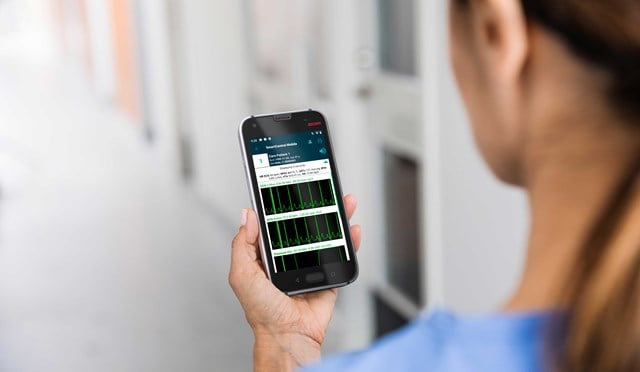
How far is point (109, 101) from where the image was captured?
8359 mm

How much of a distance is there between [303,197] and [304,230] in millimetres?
29

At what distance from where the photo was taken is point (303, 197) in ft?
2.89

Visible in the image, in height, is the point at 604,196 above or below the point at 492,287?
above

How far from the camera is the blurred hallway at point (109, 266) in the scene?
3.07 meters

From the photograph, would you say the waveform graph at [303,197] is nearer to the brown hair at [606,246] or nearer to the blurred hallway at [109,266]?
Result: the brown hair at [606,246]

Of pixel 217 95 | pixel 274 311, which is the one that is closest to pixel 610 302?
pixel 274 311

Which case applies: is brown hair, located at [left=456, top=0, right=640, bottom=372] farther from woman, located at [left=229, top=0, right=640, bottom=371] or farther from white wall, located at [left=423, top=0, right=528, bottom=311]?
white wall, located at [left=423, top=0, right=528, bottom=311]

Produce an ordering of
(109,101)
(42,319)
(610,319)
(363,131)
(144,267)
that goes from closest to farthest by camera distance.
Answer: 1. (610,319)
2. (363,131)
3. (42,319)
4. (144,267)
5. (109,101)

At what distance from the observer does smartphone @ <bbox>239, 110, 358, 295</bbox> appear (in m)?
0.87

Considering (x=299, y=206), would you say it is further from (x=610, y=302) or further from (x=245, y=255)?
(x=610, y=302)

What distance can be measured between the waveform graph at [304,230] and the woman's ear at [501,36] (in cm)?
45

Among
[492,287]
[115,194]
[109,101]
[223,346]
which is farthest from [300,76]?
[109,101]

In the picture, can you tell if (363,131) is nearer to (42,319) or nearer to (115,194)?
(42,319)

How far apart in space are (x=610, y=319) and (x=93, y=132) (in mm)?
6928
